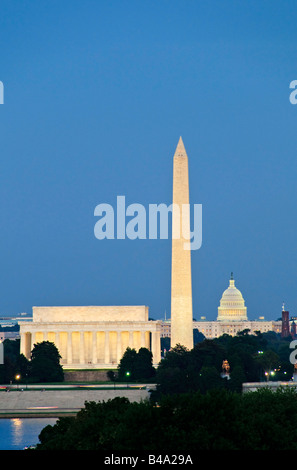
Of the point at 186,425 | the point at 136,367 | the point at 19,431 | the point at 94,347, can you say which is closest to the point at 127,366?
the point at 136,367

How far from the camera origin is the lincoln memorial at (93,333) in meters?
136

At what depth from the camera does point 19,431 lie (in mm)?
83062

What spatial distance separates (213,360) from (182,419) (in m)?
64.5

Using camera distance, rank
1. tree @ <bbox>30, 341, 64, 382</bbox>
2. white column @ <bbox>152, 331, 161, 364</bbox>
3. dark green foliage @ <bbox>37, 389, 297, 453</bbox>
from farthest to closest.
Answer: white column @ <bbox>152, 331, 161, 364</bbox> → tree @ <bbox>30, 341, 64, 382</bbox> → dark green foliage @ <bbox>37, 389, 297, 453</bbox>

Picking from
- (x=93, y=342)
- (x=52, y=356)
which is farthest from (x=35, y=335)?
(x=52, y=356)

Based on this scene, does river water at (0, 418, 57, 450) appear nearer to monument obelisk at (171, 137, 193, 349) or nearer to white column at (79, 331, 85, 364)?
monument obelisk at (171, 137, 193, 349)

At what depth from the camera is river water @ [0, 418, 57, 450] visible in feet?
243

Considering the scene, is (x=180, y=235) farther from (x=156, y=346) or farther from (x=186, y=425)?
(x=186, y=425)

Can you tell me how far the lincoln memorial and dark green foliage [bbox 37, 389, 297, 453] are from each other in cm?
8004

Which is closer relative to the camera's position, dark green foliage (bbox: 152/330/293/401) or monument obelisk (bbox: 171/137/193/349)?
dark green foliage (bbox: 152/330/293/401)

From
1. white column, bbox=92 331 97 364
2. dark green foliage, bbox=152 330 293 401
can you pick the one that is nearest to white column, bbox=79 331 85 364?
white column, bbox=92 331 97 364

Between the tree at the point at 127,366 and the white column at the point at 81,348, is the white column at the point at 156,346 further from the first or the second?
the tree at the point at 127,366
